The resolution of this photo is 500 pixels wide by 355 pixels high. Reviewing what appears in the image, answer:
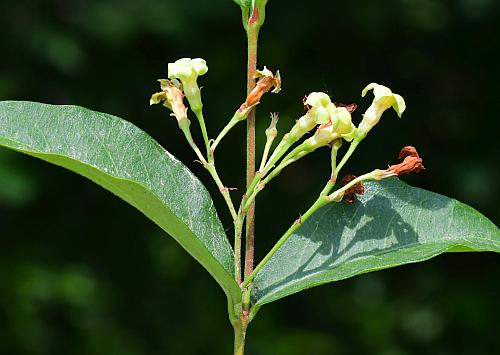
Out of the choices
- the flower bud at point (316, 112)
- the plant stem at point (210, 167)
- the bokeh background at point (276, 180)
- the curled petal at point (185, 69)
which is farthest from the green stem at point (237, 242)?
the bokeh background at point (276, 180)

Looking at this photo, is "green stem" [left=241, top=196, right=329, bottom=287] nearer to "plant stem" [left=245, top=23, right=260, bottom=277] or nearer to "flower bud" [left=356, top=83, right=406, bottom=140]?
"plant stem" [left=245, top=23, right=260, bottom=277]

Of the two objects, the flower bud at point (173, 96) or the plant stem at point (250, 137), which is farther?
the flower bud at point (173, 96)

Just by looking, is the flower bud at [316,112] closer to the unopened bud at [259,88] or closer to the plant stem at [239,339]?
the unopened bud at [259,88]

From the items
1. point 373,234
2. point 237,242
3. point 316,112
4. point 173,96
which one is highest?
point 173,96

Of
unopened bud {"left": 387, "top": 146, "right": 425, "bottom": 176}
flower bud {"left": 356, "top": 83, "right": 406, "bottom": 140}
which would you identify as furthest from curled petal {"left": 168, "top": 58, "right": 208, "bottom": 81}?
unopened bud {"left": 387, "top": 146, "right": 425, "bottom": 176}

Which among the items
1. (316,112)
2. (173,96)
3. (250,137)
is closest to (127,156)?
(173,96)

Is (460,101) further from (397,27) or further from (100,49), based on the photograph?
(100,49)

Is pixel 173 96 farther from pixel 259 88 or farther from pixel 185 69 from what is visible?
pixel 259 88
